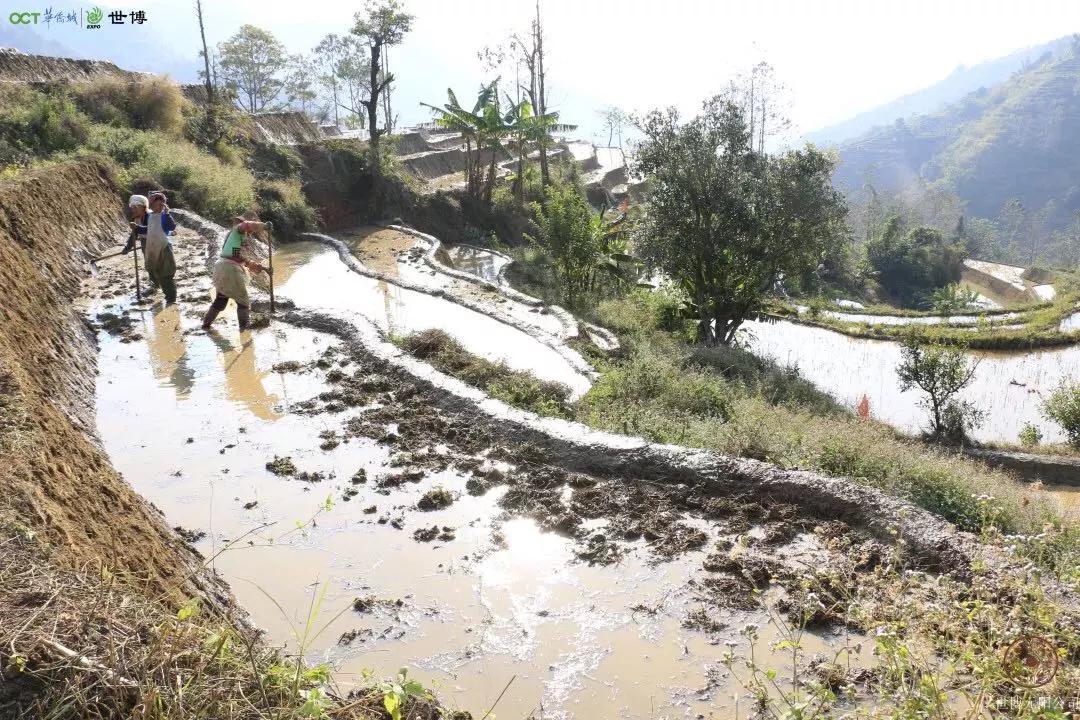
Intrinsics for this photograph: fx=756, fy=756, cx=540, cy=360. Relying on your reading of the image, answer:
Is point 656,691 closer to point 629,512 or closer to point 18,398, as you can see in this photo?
point 629,512

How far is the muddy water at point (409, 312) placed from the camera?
10828 millimetres

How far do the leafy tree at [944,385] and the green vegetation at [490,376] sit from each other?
8.88 metres

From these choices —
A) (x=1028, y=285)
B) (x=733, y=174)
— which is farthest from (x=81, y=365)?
(x=1028, y=285)

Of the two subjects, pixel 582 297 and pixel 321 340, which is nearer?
pixel 321 340

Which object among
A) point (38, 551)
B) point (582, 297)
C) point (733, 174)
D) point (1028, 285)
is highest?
point (733, 174)

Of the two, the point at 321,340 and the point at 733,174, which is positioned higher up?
the point at 733,174

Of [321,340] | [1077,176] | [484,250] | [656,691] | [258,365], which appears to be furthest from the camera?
[1077,176]

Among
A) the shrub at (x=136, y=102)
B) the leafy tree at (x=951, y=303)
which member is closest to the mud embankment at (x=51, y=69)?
the shrub at (x=136, y=102)

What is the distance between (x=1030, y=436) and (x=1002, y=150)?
141 metres

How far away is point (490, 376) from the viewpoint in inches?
357

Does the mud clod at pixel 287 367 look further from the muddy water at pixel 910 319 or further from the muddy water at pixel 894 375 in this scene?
→ the muddy water at pixel 910 319

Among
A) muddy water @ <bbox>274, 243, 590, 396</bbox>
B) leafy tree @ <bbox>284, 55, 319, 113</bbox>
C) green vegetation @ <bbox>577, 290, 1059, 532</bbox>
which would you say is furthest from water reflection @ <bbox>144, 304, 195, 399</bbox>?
leafy tree @ <bbox>284, 55, 319, 113</bbox>

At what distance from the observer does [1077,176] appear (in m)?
119

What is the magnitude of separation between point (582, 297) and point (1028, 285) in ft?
134
